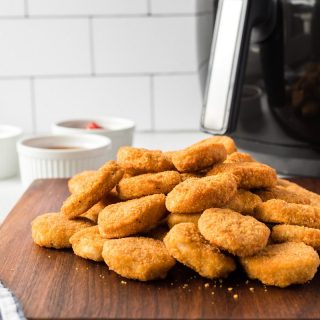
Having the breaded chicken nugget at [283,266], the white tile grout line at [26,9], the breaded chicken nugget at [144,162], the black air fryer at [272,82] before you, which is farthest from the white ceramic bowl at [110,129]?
the breaded chicken nugget at [283,266]

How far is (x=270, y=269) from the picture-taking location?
28.6 inches

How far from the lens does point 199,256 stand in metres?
0.75

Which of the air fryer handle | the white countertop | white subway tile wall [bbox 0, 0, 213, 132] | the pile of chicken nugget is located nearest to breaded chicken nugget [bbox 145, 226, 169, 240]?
the pile of chicken nugget

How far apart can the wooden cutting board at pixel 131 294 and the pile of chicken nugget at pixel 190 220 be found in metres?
0.01

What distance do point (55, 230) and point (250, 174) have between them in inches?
9.3

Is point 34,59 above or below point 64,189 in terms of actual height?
above

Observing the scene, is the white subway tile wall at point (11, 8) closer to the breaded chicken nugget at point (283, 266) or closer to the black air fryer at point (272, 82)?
the black air fryer at point (272, 82)

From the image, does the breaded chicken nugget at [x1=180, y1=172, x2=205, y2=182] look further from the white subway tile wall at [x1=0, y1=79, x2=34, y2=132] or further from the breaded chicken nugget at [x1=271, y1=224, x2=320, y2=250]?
the white subway tile wall at [x1=0, y1=79, x2=34, y2=132]

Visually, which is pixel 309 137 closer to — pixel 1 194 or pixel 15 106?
pixel 1 194

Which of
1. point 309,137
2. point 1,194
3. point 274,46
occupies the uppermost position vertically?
point 274,46

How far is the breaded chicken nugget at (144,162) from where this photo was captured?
2.97 feet

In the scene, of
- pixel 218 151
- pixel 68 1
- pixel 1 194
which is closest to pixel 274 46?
pixel 218 151

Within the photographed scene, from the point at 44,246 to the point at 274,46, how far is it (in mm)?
502

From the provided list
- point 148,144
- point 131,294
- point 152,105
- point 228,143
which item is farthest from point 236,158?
point 152,105
